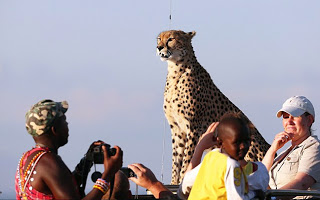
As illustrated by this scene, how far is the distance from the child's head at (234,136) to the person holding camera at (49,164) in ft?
1.84

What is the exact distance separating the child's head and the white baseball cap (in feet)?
6.76

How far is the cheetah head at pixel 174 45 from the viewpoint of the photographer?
12.1 m

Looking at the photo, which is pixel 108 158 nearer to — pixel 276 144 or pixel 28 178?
pixel 28 178

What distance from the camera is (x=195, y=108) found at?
12117 millimetres

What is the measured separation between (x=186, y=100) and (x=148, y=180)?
7.77 metres

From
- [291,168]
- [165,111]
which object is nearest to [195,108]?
[165,111]

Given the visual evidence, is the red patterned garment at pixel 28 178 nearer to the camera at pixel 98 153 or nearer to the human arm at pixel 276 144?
the camera at pixel 98 153

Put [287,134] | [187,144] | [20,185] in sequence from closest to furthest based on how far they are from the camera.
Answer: [20,185] → [287,134] → [187,144]

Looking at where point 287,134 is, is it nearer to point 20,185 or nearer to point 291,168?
point 291,168

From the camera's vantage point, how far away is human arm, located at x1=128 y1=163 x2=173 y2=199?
14.4ft

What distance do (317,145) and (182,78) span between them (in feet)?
20.9

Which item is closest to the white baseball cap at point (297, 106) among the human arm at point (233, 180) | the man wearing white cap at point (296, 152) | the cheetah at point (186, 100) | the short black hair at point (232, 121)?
the man wearing white cap at point (296, 152)

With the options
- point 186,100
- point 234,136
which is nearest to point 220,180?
point 234,136

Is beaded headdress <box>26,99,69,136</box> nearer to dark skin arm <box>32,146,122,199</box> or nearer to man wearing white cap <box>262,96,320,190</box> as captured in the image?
dark skin arm <box>32,146,122,199</box>
